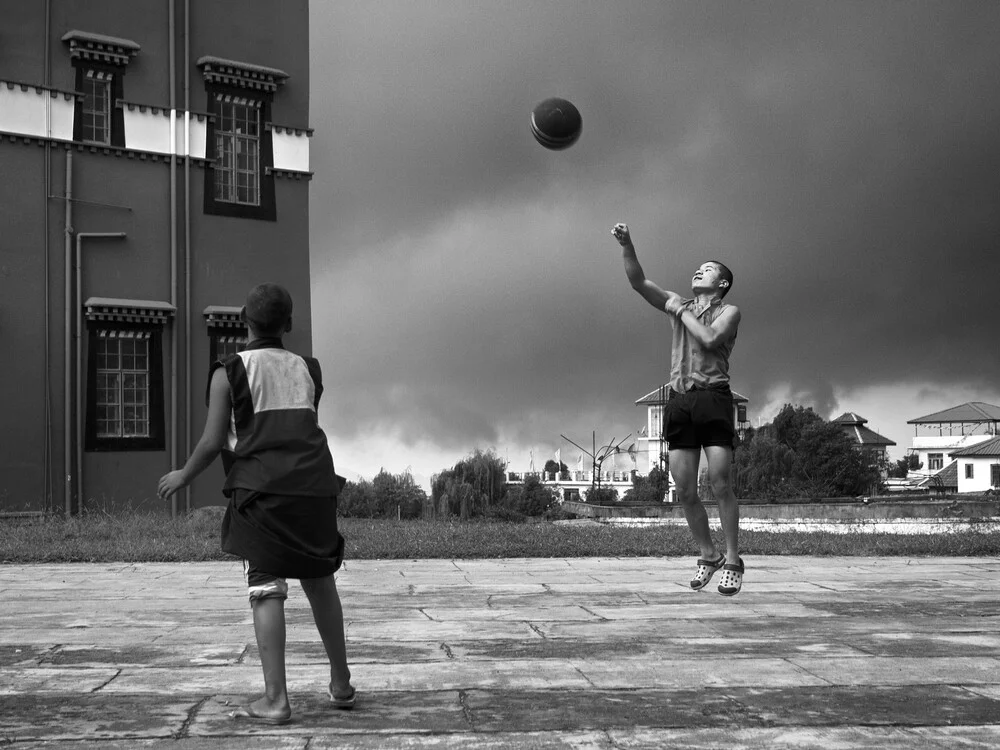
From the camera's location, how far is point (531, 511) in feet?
105

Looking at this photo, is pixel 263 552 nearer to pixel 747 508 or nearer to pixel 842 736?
pixel 842 736

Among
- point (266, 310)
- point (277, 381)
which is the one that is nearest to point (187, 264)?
point (266, 310)

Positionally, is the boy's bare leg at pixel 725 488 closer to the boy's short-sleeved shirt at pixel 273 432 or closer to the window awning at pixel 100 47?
the boy's short-sleeved shirt at pixel 273 432

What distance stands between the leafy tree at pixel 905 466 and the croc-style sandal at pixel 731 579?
14161 centimetres

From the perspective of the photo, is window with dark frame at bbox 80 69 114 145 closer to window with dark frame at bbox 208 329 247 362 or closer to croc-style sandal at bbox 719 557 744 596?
window with dark frame at bbox 208 329 247 362

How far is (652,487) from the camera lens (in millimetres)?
95812

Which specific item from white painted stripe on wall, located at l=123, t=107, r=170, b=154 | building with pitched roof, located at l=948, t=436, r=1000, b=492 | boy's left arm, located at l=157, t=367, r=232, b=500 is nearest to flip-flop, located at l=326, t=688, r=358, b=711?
boy's left arm, located at l=157, t=367, r=232, b=500

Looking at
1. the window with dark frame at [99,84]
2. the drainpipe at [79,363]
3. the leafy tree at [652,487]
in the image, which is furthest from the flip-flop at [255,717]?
the leafy tree at [652,487]

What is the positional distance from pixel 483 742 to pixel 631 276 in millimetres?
4032

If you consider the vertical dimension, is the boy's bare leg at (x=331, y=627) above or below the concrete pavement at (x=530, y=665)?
above

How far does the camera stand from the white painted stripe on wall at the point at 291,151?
2291 centimetres

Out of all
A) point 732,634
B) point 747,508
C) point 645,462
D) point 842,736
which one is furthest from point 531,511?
point 645,462

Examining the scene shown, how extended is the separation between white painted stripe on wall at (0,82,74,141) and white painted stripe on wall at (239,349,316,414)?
18.5 m

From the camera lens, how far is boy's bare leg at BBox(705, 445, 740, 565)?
21.9ft
